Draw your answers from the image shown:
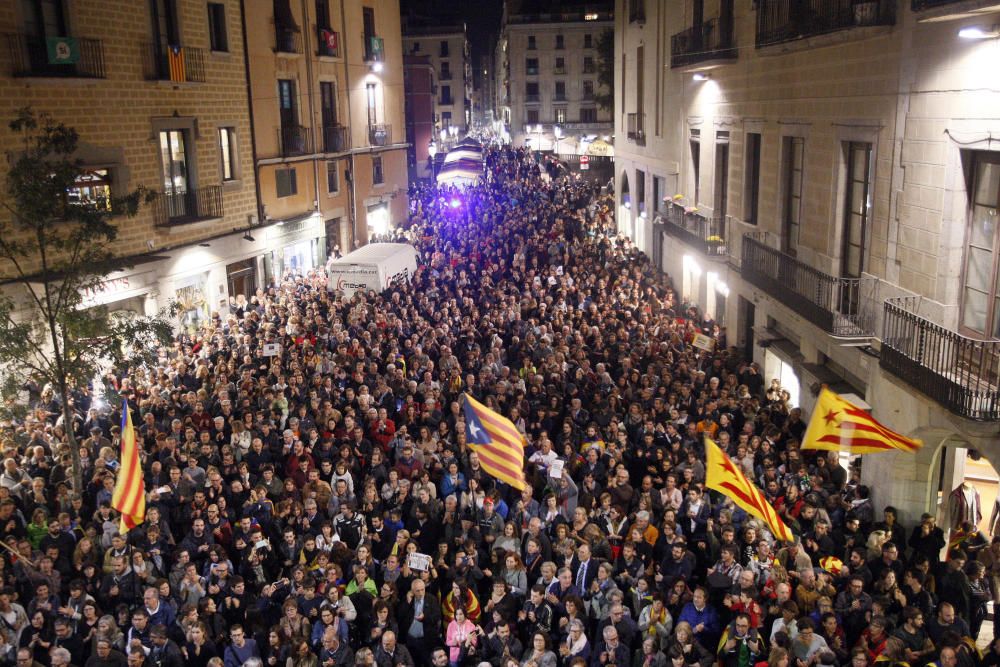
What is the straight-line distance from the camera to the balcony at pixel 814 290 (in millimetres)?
13820

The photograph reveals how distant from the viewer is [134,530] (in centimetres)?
1166

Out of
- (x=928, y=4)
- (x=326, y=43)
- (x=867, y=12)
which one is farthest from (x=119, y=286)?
(x=928, y=4)

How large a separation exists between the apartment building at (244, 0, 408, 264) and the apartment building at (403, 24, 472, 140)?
6541 cm

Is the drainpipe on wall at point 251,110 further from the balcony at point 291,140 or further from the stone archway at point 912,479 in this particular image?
the stone archway at point 912,479

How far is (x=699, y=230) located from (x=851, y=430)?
13237mm

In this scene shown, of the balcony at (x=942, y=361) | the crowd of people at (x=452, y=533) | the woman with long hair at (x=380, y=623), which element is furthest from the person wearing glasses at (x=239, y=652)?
the balcony at (x=942, y=361)

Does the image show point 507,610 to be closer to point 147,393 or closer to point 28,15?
point 147,393

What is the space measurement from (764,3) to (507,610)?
1330 centimetres

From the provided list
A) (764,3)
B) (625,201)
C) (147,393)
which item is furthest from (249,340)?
(625,201)

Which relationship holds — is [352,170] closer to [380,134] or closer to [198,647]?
[380,134]

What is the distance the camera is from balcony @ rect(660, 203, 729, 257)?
71.2 feet

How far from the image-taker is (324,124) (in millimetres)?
33594

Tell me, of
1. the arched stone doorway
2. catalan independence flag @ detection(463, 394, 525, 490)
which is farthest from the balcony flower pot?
catalan independence flag @ detection(463, 394, 525, 490)

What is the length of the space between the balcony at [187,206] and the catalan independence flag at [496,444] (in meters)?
14.6
